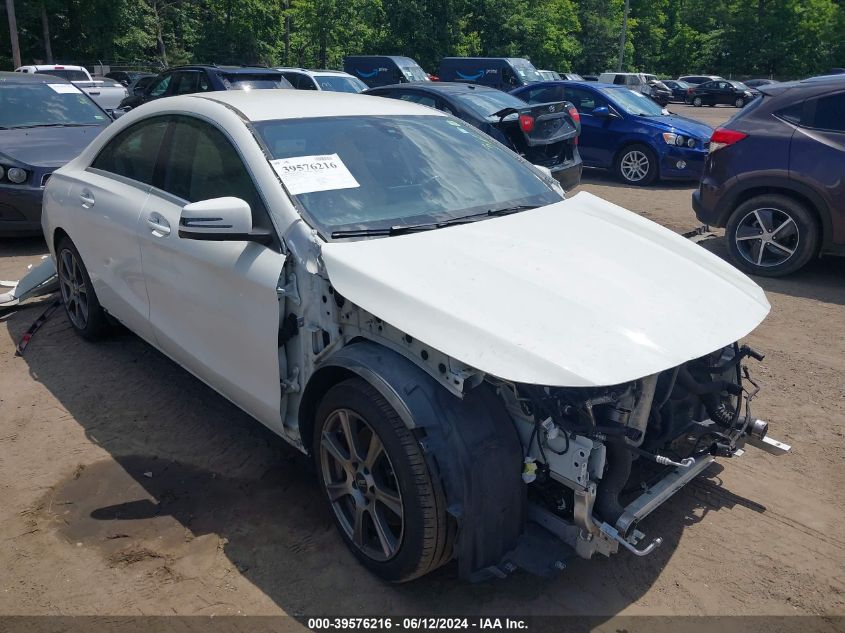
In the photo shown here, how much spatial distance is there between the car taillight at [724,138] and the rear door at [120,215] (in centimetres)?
526

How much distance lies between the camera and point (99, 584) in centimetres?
285

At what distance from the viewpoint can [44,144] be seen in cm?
762

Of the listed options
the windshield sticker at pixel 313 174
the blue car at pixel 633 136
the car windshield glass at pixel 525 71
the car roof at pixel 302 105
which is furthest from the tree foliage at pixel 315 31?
the windshield sticker at pixel 313 174

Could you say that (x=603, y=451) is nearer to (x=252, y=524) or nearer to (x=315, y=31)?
(x=252, y=524)

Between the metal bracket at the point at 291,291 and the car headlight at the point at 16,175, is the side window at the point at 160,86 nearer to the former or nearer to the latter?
the car headlight at the point at 16,175

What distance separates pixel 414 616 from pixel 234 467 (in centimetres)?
139

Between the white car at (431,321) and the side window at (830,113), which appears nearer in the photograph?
the white car at (431,321)

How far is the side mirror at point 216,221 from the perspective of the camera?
9.52 ft

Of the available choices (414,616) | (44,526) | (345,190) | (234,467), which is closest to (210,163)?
(345,190)

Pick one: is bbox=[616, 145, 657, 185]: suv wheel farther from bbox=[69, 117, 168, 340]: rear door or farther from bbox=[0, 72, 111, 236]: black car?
bbox=[69, 117, 168, 340]: rear door

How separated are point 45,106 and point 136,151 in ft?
17.9

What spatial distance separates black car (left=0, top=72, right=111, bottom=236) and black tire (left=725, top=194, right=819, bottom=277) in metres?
6.83

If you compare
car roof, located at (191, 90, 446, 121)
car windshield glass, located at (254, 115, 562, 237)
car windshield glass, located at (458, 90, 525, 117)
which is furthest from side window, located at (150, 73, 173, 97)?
car windshield glass, located at (254, 115, 562, 237)

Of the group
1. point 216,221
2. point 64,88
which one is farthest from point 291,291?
point 64,88
